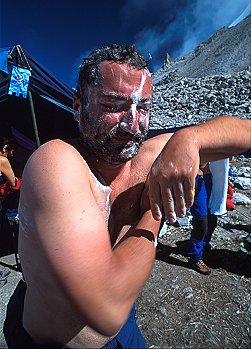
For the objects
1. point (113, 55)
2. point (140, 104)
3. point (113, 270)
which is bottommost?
point (113, 270)

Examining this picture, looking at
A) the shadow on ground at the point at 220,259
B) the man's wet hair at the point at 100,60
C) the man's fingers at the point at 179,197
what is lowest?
the shadow on ground at the point at 220,259

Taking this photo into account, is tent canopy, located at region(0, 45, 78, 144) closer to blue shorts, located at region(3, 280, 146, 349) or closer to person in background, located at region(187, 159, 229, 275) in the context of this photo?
person in background, located at region(187, 159, 229, 275)

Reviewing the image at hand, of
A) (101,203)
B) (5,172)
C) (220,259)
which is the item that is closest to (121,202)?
(101,203)

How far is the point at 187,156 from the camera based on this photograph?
1.07 m

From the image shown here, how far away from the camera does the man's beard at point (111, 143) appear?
1.29 m

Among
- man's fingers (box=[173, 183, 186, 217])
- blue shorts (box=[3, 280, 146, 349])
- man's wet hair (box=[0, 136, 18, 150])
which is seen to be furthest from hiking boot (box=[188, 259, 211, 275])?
man's wet hair (box=[0, 136, 18, 150])

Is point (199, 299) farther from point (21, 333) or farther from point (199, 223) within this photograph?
point (21, 333)

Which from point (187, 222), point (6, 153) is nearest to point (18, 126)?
point (6, 153)

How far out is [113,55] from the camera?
4.35 ft

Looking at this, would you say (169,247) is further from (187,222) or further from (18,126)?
(18,126)

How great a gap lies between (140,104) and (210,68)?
50.2 m

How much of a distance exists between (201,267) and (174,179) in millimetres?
2983

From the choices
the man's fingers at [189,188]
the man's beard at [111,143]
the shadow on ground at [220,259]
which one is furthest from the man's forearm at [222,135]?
the shadow on ground at [220,259]

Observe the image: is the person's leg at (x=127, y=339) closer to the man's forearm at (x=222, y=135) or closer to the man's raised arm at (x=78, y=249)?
the man's raised arm at (x=78, y=249)
